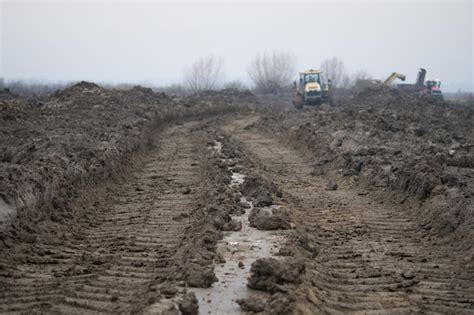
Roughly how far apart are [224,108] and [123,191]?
23.5 meters

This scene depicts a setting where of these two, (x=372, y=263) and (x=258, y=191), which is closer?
(x=372, y=263)

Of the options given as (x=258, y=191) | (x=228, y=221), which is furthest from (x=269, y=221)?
(x=258, y=191)

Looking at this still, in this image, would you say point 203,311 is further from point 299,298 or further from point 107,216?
point 107,216

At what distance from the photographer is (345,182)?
13.2m

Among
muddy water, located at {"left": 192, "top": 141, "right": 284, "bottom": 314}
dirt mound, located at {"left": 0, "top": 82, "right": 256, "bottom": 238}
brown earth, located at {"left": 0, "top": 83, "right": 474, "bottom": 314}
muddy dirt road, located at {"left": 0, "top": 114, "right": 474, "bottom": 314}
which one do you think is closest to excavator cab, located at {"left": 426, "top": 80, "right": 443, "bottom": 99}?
dirt mound, located at {"left": 0, "top": 82, "right": 256, "bottom": 238}

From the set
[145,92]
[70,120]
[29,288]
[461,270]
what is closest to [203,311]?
[29,288]

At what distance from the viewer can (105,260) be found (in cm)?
722

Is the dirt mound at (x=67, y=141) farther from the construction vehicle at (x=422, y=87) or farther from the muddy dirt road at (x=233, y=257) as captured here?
the construction vehicle at (x=422, y=87)

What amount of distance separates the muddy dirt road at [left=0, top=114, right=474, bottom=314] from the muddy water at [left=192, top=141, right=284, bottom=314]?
0.6 inches

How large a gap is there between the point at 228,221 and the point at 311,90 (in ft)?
92.7

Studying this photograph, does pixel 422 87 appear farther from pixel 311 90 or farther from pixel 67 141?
pixel 67 141

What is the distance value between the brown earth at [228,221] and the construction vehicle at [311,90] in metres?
17.6

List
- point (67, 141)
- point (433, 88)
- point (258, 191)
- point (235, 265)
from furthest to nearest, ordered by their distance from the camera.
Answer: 1. point (433, 88)
2. point (67, 141)
3. point (258, 191)
4. point (235, 265)

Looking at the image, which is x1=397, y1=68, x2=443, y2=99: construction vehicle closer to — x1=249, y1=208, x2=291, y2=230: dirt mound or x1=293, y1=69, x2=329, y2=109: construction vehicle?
x1=293, y1=69, x2=329, y2=109: construction vehicle
